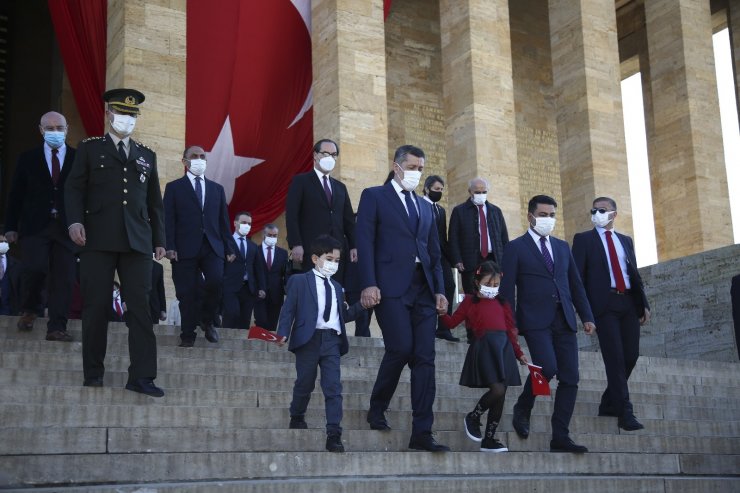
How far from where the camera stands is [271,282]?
36.7 ft

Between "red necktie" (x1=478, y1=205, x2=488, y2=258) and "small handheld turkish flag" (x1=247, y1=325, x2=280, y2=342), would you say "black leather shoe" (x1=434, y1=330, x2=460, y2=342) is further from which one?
"small handheld turkish flag" (x1=247, y1=325, x2=280, y2=342)

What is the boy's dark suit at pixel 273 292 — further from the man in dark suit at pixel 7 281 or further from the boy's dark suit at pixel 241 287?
the man in dark suit at pixel 7 281

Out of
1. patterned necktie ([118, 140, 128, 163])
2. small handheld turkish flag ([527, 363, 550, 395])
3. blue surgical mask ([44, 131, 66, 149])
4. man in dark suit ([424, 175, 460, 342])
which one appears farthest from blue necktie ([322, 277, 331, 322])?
man in dark suit ([424, 175, 460, 342])

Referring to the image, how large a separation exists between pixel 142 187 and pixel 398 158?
66.0 inches

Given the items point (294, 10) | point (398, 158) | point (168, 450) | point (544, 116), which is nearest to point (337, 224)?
point (398, 158)

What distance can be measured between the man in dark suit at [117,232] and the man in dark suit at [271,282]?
4.32 meters

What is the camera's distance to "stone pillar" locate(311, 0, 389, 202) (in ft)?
48.9

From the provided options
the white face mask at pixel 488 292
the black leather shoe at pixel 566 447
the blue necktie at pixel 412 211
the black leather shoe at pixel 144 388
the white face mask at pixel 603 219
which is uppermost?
the white face mask at pixel 603 219

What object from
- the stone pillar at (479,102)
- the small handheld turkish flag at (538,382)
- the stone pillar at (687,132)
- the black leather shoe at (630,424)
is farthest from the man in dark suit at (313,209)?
the stone pillar at (687,132)

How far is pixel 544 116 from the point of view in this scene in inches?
932

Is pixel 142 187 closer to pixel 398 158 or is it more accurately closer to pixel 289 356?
pixel 398 158

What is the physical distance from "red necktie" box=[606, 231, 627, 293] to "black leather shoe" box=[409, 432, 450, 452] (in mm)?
2529

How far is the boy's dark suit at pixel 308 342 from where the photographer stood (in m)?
6.29

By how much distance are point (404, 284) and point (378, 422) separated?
0.90 metres
